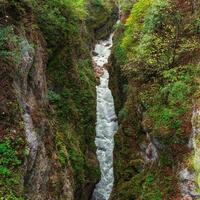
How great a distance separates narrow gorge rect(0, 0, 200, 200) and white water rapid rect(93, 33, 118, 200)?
72 mm

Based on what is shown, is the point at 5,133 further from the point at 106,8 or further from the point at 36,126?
the point at 106,8

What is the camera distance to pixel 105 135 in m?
29.8

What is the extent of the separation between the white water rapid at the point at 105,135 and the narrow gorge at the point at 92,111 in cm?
7

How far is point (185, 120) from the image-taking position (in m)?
19.7

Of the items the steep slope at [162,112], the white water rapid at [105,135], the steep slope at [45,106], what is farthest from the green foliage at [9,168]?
the white water rapid at [105,135]

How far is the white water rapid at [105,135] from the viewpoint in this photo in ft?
88.5

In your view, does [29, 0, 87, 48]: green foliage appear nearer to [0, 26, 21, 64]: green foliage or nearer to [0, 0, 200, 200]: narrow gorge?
[0, 0, 200, 200]: narrow gorge

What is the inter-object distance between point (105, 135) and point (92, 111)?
7.90 ft

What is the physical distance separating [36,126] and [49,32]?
29.8ft

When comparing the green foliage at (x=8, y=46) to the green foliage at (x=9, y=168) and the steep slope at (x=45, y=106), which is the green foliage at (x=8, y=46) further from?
the green foliage at (x=9, y=168)

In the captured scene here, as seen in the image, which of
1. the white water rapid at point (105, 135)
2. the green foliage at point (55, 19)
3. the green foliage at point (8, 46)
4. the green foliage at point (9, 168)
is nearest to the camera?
the green foliage at point (9, 168)

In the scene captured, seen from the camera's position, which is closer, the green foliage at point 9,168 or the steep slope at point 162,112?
the green foliage at point 9,168

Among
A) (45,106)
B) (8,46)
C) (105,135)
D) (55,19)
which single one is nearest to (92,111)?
(105,135)

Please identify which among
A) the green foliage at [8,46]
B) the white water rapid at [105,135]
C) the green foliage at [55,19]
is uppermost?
the green foliage at [55,19]
